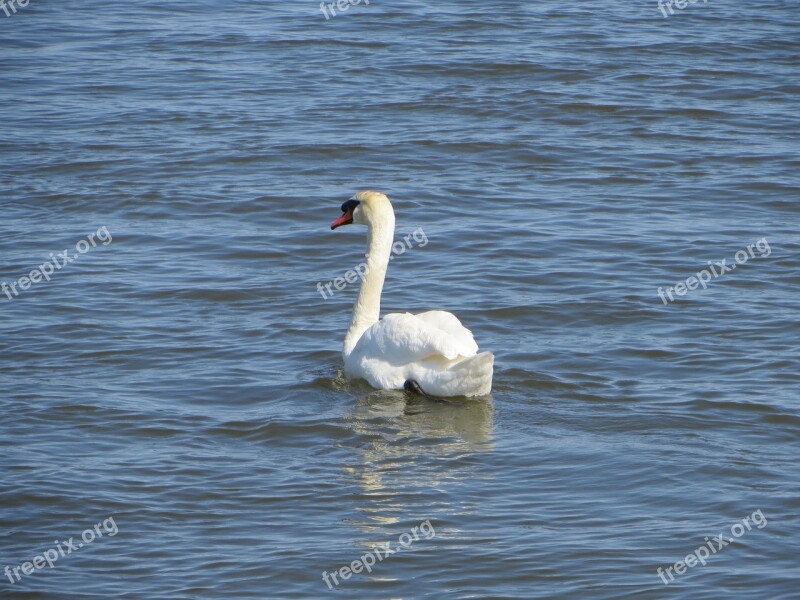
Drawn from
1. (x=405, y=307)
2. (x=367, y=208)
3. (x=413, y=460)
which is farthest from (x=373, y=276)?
(x=413, y=460)

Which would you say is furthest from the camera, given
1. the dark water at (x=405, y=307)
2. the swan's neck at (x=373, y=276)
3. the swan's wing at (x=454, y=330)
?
the swan's neck at (x=373, y=276)

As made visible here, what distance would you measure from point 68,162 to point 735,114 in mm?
7956

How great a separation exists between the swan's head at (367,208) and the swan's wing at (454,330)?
1.10m

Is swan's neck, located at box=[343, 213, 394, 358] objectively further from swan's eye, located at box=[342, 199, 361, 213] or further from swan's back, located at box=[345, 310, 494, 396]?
swan's back, located at box=[345, 310, 494, 396]

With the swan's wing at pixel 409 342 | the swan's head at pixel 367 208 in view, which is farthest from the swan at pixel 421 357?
the swan's head at pixel 367 208

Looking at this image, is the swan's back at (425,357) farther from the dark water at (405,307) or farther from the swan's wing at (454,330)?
the dark water at (405,307)

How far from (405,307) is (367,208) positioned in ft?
4.03

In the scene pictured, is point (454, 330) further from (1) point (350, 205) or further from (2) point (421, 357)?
(1) point (350, 205)

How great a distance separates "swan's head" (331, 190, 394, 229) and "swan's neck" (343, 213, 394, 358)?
4 centimetres

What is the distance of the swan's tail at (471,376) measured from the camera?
8.59 metres

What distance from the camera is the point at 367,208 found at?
10055mm

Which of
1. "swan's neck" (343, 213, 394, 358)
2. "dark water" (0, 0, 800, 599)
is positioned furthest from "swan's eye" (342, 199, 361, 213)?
"dark water" (0, 0, 800, 599)

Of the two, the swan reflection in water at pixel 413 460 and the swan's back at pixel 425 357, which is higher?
the swan's back at pixel 425 357

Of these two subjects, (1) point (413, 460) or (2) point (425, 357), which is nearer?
(1) point (413, 460)
